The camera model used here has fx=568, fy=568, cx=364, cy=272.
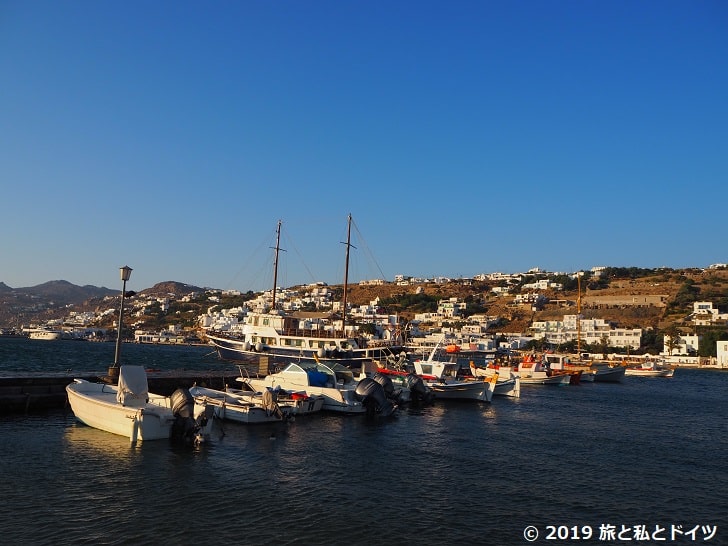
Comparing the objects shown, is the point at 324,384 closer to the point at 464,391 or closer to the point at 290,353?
the point at 464,391

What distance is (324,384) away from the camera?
27.7 meters

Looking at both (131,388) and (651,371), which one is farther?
(651,371)

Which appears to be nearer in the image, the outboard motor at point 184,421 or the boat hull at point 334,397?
the outboard motor at point 184,421

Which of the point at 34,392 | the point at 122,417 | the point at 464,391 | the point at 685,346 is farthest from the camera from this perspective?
the point at 685,346

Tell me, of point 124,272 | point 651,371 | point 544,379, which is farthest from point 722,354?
point 124,272

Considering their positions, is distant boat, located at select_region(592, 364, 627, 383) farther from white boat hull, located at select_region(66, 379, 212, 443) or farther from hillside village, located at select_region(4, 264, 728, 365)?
white boat hull, located at select_region(66, 379, 212, 443)

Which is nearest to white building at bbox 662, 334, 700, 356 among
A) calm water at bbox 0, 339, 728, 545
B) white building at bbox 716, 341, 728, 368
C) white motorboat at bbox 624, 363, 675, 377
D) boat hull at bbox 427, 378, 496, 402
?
white building at bbox 716, 341, 728, 368

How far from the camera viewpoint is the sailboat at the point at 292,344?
58.6 metres

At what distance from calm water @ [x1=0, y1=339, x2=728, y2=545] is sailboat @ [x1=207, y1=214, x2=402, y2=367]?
33614 millimetres

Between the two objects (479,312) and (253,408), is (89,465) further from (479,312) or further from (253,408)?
(479,312)

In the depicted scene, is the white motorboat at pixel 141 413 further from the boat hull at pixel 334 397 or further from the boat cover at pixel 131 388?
the boat hull at pixel 334 397

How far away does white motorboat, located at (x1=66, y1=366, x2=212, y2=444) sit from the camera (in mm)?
17609

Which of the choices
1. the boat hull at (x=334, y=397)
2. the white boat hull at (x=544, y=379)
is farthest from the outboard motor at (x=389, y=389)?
the white boat hull at (x=544, y=379)

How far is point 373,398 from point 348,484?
11.7 m
